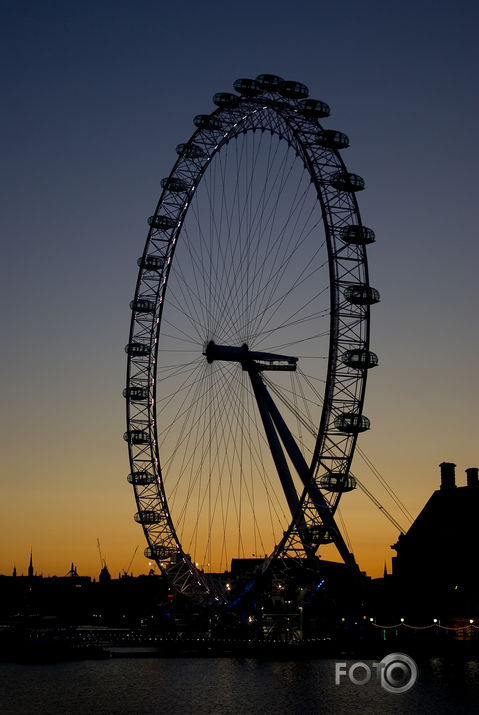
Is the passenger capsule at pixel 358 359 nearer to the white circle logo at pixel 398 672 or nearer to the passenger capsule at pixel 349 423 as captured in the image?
the passenger capsule at pixel 349 423

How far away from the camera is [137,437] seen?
75.6 metres

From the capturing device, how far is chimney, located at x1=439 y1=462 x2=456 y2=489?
97438 mm

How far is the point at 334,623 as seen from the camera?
80188 millimetres

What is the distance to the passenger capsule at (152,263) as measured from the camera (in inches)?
2933

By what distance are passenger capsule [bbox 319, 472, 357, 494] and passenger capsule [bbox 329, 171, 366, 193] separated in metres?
17.4

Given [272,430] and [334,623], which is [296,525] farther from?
[334,623]

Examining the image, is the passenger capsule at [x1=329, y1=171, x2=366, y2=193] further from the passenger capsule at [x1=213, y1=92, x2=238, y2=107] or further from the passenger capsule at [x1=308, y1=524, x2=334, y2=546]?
the passenger capsule at [x1=308, y1=524, x2=334, y2=546]

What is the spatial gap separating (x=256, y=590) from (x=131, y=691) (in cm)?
1550

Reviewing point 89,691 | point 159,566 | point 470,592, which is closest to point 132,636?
point 159,566

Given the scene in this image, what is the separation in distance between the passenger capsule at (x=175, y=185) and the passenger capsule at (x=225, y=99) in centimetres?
676

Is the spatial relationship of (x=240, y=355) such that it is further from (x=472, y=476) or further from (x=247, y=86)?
(x=472, y=476)

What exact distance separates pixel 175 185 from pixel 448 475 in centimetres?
4116

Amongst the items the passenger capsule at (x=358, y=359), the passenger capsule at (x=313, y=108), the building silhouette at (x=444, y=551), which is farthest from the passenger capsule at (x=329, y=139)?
the building silhouette at (x=444, y=551)

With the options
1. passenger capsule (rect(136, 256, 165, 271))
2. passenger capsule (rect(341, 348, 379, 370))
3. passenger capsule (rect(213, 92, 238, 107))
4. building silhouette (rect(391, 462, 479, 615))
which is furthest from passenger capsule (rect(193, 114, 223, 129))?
building silhouette (rect(391, 462, 479, 615))
